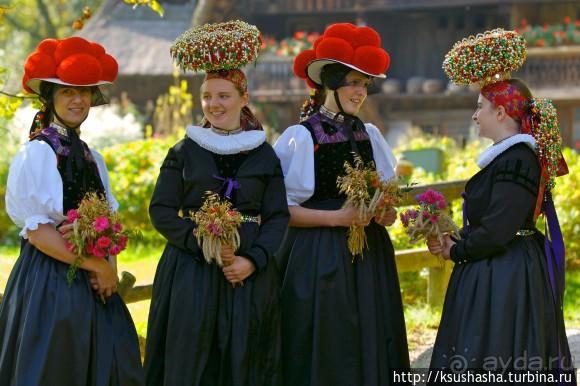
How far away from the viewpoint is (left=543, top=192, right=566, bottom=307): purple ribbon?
439 cm

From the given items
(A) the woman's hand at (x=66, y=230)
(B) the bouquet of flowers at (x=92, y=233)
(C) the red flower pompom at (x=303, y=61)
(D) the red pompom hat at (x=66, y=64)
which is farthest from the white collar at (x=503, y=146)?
(A) the woman's hand at (x=66, y=230)

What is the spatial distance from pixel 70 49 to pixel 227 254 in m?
1.14

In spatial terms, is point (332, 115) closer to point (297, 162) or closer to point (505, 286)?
point (297, 162)

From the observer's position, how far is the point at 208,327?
4.26 m

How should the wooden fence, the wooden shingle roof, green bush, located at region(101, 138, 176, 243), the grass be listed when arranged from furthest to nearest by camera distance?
the wooden shingle roof < green bush, located at region(101, 138, 176, 243) < the grass < the wooden fence

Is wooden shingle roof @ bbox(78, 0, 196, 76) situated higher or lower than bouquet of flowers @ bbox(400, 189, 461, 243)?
higher

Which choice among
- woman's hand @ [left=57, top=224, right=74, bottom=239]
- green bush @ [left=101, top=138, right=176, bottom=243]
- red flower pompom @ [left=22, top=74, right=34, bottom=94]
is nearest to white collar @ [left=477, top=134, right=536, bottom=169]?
woman's hand @ [left=57, top=224, right=74, bottom=239]

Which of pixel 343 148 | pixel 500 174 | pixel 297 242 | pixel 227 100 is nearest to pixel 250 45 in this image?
pixel 227 100

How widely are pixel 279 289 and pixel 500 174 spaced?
1.17 meters

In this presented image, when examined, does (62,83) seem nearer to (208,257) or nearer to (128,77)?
(208,257)

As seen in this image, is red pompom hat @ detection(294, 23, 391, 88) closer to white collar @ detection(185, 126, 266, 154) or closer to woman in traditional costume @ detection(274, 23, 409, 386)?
woman in traditional costume @ detection(274, 23, 409, 386)

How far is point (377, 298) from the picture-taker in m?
4.63

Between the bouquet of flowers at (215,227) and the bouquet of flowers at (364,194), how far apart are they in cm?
60

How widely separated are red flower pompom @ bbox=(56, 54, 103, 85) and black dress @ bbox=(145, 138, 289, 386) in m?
0.54
